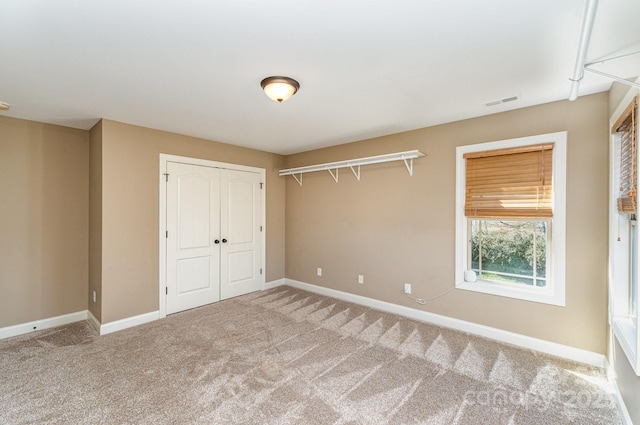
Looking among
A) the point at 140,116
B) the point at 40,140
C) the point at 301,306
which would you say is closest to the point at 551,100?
the point at 301,306

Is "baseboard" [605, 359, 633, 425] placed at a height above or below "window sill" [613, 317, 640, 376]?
below

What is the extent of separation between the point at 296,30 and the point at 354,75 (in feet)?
2.31

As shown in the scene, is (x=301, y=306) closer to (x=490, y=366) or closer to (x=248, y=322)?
(x=248, y=322)

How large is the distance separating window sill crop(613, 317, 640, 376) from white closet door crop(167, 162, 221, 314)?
439cm

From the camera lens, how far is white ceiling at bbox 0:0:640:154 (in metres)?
1.55

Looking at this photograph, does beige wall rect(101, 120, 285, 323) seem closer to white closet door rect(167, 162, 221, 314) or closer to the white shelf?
white closet door rect(167, 162, 221, 314)

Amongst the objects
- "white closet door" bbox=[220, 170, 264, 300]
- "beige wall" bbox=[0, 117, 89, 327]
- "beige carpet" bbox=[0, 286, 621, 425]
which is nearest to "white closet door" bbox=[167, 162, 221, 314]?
"white closet door" bbox=[220, 170, 264, 300]

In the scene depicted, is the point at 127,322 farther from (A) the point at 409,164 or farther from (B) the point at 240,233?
(A) the point at 409,164

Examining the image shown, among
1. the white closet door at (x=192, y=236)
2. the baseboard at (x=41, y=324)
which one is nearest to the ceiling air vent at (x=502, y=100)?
the white closet door at (x=192, y=236)

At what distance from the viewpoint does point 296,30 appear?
171 centimetres

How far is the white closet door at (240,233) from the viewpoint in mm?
4523

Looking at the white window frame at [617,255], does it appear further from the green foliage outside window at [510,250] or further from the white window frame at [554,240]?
the green foliage outside window at [510,250]

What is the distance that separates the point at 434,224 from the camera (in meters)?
3.58

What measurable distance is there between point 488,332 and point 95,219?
4762mm
